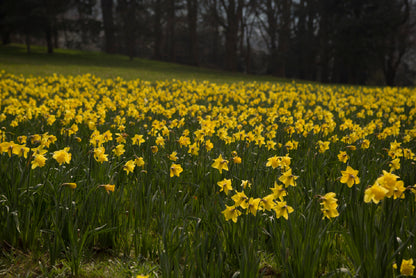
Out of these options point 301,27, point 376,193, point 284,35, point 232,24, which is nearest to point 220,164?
point 376,193

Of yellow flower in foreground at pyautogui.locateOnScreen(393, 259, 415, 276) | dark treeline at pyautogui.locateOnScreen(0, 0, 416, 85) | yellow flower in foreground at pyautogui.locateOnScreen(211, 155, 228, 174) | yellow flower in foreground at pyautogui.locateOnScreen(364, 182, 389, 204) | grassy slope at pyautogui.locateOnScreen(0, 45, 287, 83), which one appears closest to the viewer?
yellow flower in foreground at pyautogui.locateOnScreen(364, 182, 389, 204)

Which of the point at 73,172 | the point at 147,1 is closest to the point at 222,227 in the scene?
the point at 73,172

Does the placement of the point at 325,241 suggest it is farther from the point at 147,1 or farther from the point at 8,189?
→ the point at 147,1

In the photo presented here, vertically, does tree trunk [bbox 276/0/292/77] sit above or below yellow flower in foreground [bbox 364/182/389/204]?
above

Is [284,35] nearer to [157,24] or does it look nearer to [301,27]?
[301,27]

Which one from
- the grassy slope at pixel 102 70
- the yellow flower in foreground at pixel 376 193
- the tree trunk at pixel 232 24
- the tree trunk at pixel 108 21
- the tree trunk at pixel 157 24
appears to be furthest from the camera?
the tree trunk at pixel 108 21

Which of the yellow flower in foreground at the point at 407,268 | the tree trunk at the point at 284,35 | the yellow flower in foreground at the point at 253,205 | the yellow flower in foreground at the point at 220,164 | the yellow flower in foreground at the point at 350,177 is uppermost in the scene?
the tree trunk at the point at 284,35

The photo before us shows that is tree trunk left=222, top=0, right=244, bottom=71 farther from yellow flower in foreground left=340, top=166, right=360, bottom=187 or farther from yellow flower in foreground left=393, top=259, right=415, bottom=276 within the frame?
yellow flower in foreground left=393, top=259, right=415, bottom=276

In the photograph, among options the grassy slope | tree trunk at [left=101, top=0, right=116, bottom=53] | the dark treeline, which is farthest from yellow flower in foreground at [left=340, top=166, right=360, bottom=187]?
tree trunk at [left=101, top=0, right=116, bottom=53]

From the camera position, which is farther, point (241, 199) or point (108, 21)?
point (108, 21)

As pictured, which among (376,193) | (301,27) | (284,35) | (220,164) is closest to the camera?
(376,193)

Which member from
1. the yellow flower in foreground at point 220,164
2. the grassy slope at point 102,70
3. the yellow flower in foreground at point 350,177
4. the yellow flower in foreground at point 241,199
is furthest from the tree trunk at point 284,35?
the yellow flower in foreground at point 241,199

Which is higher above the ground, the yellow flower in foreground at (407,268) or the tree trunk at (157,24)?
the tree trunk at (157,24)

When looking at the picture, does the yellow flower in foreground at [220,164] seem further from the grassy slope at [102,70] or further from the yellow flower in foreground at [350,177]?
the grassy slope at [102,70]
